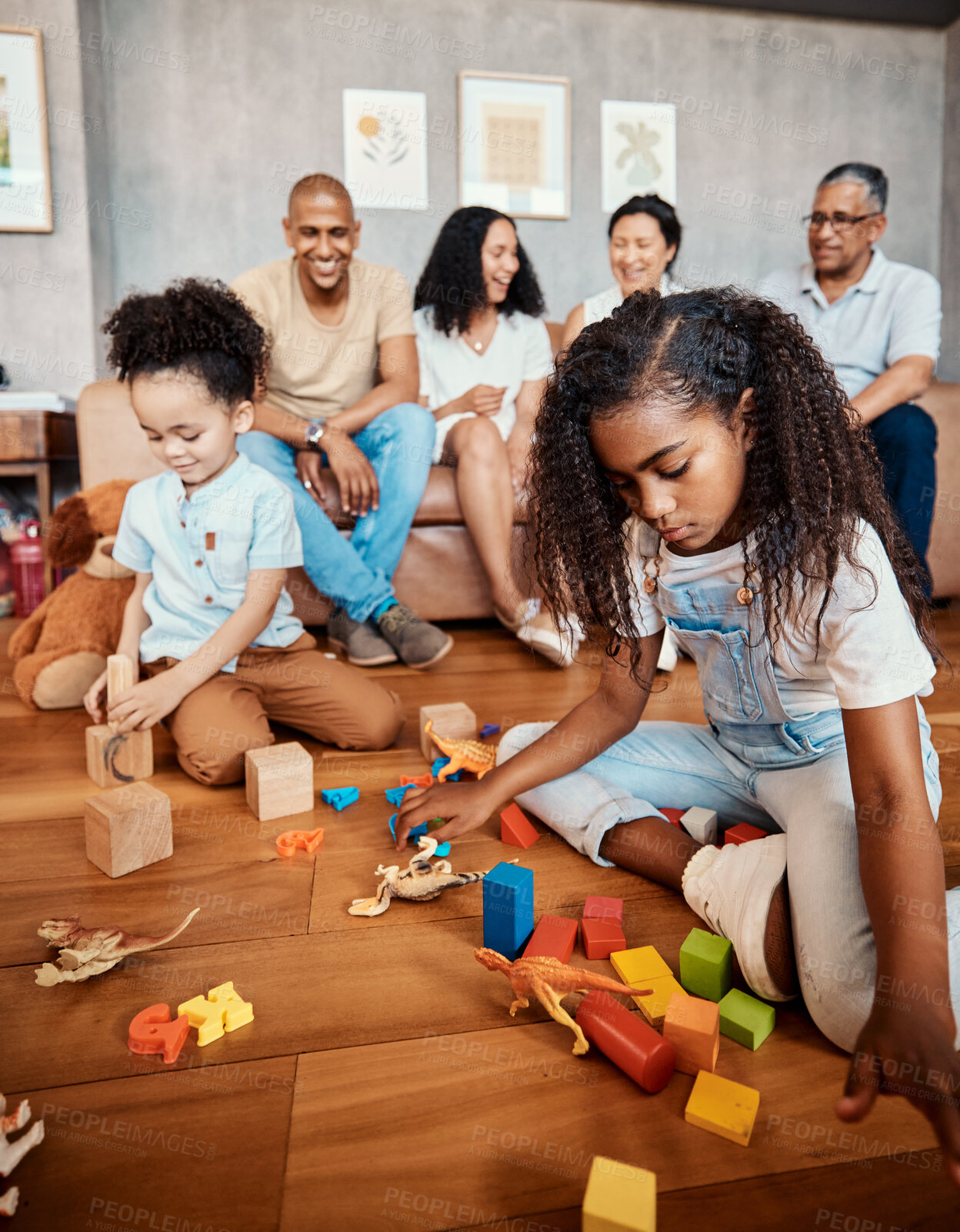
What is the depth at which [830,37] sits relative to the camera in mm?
3561

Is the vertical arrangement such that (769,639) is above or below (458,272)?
below

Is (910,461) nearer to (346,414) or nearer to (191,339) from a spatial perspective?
(346,414)

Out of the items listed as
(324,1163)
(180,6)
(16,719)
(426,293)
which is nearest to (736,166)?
(426,293)

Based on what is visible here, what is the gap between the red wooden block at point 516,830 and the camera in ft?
3.51

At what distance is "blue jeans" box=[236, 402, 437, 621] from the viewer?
190 centimetres

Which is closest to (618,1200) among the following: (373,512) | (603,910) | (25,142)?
(603,910)

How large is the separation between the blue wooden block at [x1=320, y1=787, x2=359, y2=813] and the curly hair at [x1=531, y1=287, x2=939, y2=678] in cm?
58

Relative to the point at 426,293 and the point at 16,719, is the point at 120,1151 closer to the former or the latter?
the point at 16,719

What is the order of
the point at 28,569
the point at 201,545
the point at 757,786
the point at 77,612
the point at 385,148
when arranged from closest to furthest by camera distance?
the point at 757,786
the point at 201,545
the point at 77,612
the point at 28,569
the point at 385,148

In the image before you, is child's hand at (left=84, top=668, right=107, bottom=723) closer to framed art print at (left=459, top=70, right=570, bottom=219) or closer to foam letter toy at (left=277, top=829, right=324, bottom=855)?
foam letter toy at (left=277, top=829, right=324, bottom=855)

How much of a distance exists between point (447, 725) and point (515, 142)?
9.26ft

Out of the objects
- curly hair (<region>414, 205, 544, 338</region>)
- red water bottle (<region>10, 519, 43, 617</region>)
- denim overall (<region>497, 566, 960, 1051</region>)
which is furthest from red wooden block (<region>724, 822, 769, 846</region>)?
red water bottle (<region>10, 519, 43, 617</region>)

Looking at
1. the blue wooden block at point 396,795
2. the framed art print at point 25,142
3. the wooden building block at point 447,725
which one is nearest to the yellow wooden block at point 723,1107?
the blue wooden block at point 396,795

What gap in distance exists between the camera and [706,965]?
0.76 m
